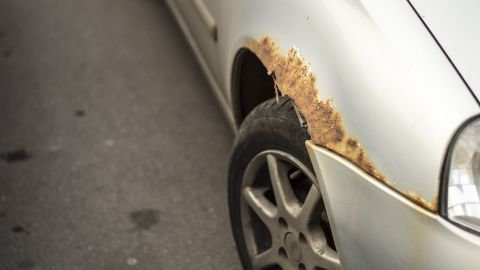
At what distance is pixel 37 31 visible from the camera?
379 centimetres

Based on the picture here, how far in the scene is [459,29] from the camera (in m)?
1.54

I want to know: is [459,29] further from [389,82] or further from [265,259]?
[265,259]

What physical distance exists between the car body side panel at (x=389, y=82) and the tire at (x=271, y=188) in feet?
0.71

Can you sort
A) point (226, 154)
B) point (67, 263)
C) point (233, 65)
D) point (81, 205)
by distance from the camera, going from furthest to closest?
point (226, 154) → point (81, 205) → point (67, 263) → point (233, 65)

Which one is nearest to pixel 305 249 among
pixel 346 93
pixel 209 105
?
pixel 346 93

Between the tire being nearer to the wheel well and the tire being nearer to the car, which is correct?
the car

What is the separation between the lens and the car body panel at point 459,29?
1.48 m

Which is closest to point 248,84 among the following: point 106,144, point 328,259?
point 328,259

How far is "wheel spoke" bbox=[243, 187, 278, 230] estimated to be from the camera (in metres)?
2.06

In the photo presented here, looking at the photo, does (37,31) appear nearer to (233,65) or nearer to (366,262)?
(233,65)

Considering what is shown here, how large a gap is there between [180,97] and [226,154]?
1.60 ft

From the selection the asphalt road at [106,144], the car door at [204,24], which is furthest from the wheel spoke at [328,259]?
the car door at [204,24]

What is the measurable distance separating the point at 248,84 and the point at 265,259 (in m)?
0.59

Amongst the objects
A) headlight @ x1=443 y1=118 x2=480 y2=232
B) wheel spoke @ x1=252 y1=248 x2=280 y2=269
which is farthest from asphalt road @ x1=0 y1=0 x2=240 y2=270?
headlight @ x1=443 y1=118 x2=480 y2=232
